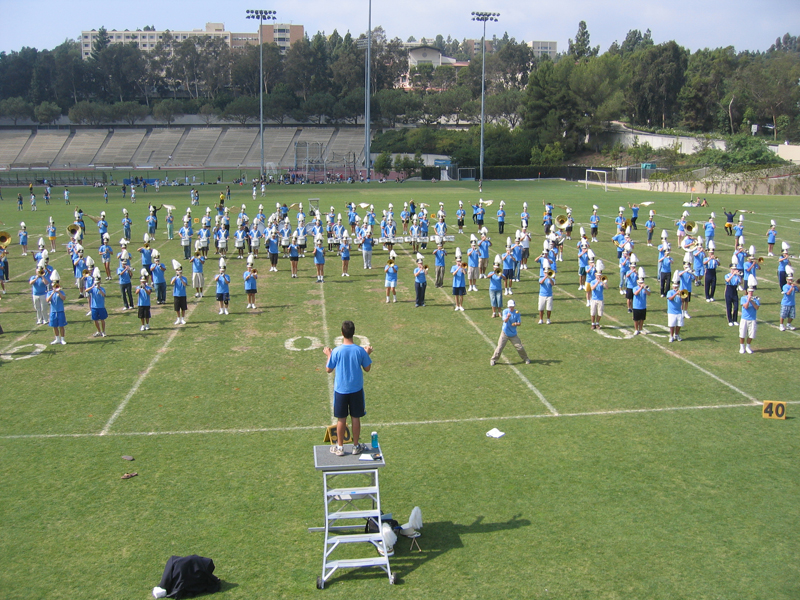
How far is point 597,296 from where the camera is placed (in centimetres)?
1727

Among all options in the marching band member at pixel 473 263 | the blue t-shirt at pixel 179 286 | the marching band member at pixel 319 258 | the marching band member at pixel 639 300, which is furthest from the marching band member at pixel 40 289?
the marching band member at pixel 639 300

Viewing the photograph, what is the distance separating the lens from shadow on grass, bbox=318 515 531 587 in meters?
7.48

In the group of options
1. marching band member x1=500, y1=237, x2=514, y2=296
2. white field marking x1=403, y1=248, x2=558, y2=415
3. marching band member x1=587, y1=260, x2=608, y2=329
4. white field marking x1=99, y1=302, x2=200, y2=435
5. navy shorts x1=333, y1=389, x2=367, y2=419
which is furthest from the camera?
marching band member x1=500, y1=237, x2=514, y2=296

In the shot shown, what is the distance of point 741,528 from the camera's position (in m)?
8.20

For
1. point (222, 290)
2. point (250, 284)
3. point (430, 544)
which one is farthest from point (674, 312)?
point (222, 290)

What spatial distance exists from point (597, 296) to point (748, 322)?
3.46 m

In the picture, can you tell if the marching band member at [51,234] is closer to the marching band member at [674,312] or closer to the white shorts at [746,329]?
the marching band member at [674,312]

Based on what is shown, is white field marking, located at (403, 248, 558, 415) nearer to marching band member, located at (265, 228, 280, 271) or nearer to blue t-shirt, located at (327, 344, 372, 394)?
blue t-shirt, located at (327, 344, 372, 394)

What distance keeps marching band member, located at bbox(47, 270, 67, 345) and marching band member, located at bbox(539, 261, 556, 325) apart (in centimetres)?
1162

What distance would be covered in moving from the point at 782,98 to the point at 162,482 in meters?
95.0

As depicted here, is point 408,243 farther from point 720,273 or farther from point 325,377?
point 325,377

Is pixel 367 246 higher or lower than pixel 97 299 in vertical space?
higher

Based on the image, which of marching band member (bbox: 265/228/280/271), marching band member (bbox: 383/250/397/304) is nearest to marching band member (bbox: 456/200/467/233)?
marching band member (bbox: 265/228/280/271)

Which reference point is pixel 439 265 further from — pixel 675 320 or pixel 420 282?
Result: pixel 675 320
